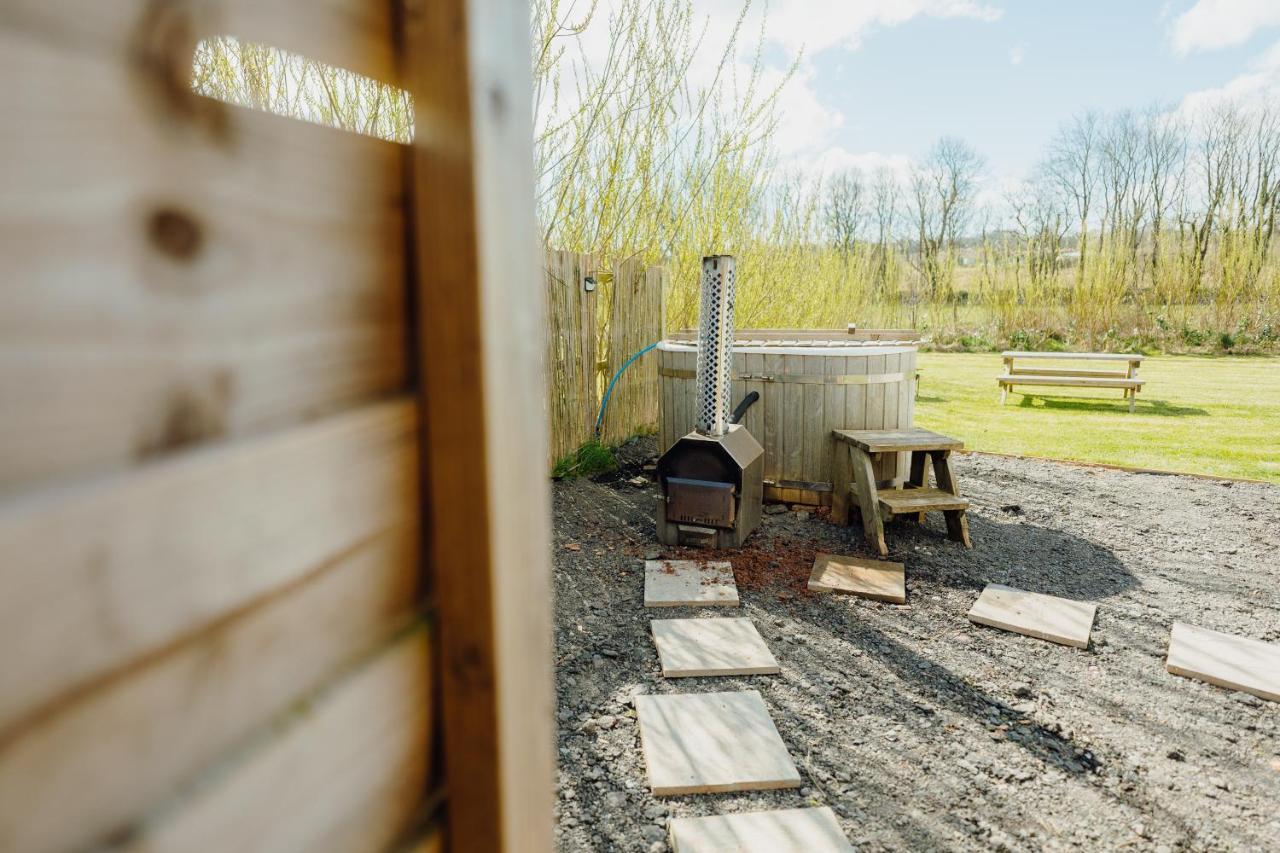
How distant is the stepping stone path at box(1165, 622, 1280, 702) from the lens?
279cm

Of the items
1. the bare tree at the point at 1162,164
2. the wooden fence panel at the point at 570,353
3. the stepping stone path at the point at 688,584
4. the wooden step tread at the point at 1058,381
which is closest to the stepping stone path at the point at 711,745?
the stepping stone path at the point at 688,584

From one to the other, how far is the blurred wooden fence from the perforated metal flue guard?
156cm

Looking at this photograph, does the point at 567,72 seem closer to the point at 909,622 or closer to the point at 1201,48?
the point at 909,622

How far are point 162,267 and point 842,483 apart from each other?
4.70 m

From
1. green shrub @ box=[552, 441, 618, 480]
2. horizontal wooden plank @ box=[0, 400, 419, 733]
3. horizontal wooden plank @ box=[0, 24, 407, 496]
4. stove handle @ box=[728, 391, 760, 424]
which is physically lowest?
green shrub @ box=[552, 441, 618, 480]

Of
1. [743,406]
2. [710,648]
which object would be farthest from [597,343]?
[710,648]

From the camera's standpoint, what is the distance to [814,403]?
4.91m

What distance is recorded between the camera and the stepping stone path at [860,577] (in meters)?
3.62

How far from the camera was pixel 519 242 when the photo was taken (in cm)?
→ 67

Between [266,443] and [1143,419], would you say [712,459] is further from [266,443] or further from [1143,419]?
[1143,419]

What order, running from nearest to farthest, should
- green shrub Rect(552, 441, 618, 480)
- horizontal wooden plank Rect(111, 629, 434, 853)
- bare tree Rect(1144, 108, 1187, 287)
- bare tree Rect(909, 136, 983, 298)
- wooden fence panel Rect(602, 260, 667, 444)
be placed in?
horizontal wooden plank Rect(111, 629, 434, 853) < green shrub Rect(552, 441, 618, 480) < wooden fence panel Rect(602, 260, 667, 444) < bare tree Rect(1144, 108, 1187, 287) < bare tree Rect(909, 136, 983, 298)

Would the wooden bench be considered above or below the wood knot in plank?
below

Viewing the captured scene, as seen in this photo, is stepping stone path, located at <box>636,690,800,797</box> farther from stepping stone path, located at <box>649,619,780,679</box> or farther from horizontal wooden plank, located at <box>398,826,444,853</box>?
horizontal wooden plank, located at <box>398,826,444,853</box>

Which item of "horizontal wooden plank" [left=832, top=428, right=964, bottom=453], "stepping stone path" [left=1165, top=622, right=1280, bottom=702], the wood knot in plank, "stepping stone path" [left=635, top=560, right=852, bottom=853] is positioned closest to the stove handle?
"horizontal wooden plank" [left=832, top=428, right=964, bottom=453]
